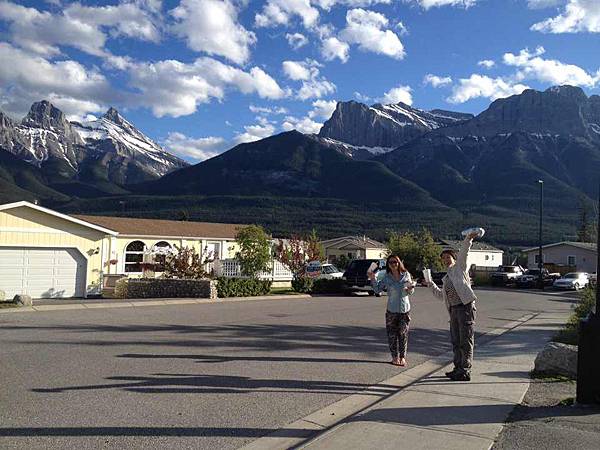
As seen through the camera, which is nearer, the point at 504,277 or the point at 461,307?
the point at 461,307

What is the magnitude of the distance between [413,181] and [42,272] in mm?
131589

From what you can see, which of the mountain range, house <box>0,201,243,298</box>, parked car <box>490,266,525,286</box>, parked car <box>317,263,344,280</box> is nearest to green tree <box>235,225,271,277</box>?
house <box>0,201,243,298</box>

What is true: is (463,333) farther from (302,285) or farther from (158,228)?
(158,228)

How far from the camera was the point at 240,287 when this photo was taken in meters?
23.4

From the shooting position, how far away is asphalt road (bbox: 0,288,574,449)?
5.59 meters

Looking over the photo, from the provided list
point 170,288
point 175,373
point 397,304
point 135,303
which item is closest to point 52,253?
point 170,288

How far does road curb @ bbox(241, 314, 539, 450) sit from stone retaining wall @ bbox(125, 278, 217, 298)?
13.2m

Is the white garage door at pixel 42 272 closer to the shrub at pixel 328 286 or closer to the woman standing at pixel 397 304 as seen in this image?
the shrub at pixel 328 286

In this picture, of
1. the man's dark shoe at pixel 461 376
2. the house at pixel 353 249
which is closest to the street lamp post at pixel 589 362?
the man's dark shoe at pixel 461 376

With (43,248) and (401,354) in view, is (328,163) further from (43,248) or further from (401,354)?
(401,354)

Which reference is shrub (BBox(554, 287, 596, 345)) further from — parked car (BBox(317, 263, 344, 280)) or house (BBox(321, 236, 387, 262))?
house (BBox(321, 236, 387, 262))

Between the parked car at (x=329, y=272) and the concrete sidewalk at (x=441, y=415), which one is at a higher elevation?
the parked car at (x=329, y=272)

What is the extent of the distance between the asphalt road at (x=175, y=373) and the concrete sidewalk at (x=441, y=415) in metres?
0.75

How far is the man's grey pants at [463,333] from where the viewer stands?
768 cm
